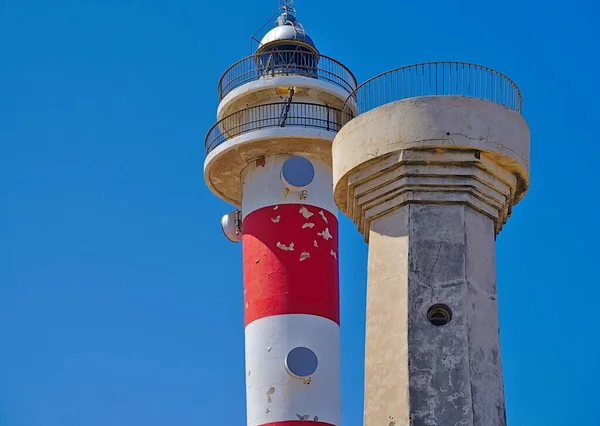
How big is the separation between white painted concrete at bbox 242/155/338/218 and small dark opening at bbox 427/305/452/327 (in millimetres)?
9452

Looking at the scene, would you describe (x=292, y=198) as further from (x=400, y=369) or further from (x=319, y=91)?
(x=400, y=369)

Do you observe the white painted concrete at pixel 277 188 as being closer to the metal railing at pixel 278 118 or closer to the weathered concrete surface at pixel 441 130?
the metal railing at pixel 278 118

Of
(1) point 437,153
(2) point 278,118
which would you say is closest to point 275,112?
(2) point 278,118

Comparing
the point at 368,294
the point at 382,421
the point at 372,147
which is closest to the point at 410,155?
the point at 372,147

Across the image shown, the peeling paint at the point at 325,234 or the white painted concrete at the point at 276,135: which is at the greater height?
the white painted concrete at the point at 276,135

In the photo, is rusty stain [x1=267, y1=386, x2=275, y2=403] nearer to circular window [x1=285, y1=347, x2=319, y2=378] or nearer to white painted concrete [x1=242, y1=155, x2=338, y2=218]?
circular window [x1=285, y1=347, x2=319, y2=378]

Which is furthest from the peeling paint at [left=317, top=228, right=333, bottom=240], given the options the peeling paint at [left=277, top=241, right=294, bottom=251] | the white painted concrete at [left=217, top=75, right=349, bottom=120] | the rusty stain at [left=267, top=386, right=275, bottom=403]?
the rusty stain at [left=267, top=386, right=275, bottom=403]

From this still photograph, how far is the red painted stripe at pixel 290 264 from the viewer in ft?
79.4

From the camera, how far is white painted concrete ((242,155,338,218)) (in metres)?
24.8

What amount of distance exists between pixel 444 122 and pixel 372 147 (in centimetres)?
81

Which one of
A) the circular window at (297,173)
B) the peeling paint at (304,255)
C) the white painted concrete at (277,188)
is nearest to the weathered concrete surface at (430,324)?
the peeling paint at (304,255)

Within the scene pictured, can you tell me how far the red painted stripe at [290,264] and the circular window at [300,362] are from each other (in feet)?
2.22

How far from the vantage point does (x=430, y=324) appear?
15.4 meters

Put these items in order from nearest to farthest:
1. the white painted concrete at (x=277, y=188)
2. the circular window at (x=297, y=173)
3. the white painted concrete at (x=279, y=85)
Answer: the circular window at (x=297, y=173) < the white painted concrete at (x=277, y=188) < the white painted concrete at (x=279, y=85)
